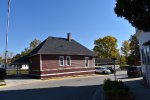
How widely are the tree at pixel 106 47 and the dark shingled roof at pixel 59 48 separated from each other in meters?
52.0

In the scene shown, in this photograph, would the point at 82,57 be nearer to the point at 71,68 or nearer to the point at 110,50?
the point at 71,68

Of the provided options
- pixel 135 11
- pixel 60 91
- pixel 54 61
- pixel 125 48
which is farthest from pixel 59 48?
pixel 125 48

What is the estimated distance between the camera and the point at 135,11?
10.9 m

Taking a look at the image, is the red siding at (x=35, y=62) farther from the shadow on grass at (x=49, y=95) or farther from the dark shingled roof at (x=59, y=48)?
the shadow on grass at (x=49, y=95)

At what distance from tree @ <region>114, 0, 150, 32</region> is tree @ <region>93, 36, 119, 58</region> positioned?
89.0 meters

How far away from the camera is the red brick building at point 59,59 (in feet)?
136

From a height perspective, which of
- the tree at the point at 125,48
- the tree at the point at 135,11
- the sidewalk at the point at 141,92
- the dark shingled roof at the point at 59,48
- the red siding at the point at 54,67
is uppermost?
the tree at the point at 125,48

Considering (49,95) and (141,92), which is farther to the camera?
(49,95)

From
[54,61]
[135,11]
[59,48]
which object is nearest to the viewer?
[135,11]

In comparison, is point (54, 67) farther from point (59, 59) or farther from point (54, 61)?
point (59, 59)

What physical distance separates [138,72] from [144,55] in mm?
14700

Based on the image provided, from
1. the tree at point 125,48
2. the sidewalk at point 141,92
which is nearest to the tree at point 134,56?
the tree at point 125,48

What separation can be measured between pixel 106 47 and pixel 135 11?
92.3 m

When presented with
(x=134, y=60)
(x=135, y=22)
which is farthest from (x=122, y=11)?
(x=134, y=60)
